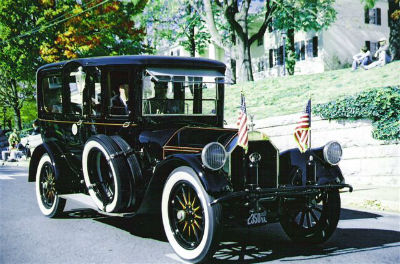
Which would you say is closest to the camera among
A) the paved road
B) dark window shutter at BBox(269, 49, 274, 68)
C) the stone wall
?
the paved road

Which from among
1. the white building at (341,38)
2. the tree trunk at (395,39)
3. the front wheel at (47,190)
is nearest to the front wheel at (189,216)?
the front wheel at (47,190)

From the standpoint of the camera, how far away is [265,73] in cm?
4191

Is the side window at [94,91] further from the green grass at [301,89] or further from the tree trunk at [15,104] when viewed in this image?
the tree trunk at [15,104]

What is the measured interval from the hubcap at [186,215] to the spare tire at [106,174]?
77cm

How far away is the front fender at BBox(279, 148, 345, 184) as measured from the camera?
212 inches

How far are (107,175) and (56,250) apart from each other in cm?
126

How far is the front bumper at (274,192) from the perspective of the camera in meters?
4.45

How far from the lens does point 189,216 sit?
4891 millimetres

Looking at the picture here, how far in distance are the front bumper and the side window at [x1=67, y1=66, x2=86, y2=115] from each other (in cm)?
321

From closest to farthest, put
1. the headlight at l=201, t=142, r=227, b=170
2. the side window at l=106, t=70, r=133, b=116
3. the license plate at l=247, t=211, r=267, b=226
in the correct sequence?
the headlight at l=201, t=142, r=227, b=170 → the license plate at l=247, t=211, r=267, b=226 → the side window at l=106, t=70, r=133, b=116

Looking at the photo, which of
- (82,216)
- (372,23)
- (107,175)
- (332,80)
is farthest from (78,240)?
(372,23)

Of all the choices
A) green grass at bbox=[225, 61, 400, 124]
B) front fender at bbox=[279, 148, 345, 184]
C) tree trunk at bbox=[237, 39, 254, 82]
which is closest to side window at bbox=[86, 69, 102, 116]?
front fender at bbox=[279, 148, 345, 184]

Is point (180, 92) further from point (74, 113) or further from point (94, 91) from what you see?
point (74, 113)

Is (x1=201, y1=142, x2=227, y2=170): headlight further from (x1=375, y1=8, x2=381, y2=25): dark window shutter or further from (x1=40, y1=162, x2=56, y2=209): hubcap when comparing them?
(x1=375, y1=8, x2=381, y2=25): dark window shutter
